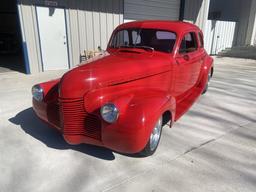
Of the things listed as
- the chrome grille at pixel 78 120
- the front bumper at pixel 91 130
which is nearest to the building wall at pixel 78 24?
the front bumper at pixel 91 130

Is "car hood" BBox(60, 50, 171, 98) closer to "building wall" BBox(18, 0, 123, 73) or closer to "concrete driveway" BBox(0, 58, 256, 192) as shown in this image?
"concrete driveway" BBox(0, 58, 256, 192)

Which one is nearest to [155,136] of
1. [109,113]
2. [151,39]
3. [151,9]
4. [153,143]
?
[153,143]

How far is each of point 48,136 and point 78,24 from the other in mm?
6170

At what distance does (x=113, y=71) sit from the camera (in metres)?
3.08

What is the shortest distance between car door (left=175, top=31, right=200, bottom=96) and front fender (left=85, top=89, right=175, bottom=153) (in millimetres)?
1430

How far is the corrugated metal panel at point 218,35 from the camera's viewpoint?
13.8 m

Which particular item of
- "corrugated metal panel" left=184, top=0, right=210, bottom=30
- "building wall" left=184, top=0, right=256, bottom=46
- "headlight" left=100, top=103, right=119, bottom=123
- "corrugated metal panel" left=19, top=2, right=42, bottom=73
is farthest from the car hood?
"building wall" left=184, top=0, right=256, bottom=46

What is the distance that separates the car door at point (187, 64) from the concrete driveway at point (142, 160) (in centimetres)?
64

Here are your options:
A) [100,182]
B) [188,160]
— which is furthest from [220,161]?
[100,182]

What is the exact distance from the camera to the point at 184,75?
4.33 meters

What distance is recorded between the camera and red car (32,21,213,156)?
2.60 metres

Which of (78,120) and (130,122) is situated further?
(78,120)

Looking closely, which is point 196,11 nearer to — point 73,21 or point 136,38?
point 73,21

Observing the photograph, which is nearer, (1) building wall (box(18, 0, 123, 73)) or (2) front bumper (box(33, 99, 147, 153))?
(2) front bumper (box(33, 99, 147, 153))
